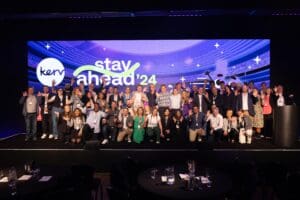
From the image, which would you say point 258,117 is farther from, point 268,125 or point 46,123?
point 46,123

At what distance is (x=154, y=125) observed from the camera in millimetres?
10812

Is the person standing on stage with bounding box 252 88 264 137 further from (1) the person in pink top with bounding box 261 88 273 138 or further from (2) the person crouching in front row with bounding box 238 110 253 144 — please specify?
(2) the person crouching in front row with bounding box 238 110 253 144

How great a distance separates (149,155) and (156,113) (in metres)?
1.94

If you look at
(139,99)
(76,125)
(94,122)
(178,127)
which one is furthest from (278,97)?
(76,125)

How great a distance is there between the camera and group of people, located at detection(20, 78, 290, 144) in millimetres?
10750

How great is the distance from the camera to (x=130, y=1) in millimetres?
9742

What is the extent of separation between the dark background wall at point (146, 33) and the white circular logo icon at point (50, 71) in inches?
24.4

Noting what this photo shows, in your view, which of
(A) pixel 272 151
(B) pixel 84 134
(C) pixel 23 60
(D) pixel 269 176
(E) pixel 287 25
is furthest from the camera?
(C) pixel 23 60

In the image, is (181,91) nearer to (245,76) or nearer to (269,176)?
(245,76)

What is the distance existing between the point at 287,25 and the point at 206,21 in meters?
2.66

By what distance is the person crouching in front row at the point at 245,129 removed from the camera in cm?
1034

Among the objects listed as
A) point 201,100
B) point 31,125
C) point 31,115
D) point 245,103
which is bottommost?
point 31,125

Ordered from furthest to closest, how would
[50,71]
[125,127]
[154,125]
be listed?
[50,71] < [125,127] < [154,125]

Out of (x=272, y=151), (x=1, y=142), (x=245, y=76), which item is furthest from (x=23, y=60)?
(x=272, y=151)
